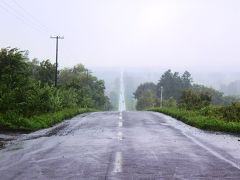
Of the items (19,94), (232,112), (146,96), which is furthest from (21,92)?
(146,96)

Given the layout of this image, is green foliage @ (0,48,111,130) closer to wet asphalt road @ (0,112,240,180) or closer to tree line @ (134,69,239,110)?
wet asphalt road @ (0,112,240,180)

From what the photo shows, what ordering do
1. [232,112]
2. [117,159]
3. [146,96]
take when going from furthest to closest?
1. [146,96]
2. [232,112]
3. [117,159]

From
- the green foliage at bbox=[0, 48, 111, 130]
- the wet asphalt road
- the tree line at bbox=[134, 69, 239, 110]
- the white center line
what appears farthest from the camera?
the tree line at bbox=[134, 69, 239, 110]

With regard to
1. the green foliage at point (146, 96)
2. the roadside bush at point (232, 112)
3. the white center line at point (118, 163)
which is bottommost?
the white center line at point (118, 163)

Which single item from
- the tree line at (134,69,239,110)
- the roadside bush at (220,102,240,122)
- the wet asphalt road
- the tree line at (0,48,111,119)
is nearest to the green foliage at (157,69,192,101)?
the tree line at (134,69,239,110)

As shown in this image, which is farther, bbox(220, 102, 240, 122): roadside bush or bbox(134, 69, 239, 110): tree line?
bbox(134, 69, 239, 110): tree line

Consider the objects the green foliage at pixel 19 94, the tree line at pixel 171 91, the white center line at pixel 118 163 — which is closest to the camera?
the white center line at pixel 118 163

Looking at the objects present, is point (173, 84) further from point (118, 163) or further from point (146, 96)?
point (118, 163)

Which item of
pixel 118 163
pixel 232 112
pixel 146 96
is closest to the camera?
pixel 118 163

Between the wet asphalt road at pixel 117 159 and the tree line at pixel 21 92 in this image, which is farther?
the tree line at pixel 21 92

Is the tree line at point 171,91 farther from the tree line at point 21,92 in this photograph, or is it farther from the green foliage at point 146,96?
the tree line at point 21,92

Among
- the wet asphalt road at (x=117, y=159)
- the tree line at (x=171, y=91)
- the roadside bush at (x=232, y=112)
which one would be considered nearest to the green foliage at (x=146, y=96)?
the tree line at (x=171, y=91)

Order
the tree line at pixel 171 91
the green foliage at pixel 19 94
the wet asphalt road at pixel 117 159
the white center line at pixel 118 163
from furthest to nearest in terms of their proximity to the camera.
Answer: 1. the tree line at pixel 171 91
2. the green foliage at pixel 19 94
3. the white center line at pixel 118 163
4. the wet asphalt road at pixel 117 159

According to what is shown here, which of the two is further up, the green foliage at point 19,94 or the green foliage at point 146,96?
the green foliage at point 146,96
